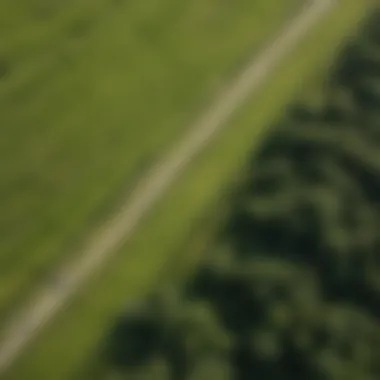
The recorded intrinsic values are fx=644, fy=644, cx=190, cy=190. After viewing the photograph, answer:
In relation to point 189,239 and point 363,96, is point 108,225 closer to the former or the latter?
point 189,239

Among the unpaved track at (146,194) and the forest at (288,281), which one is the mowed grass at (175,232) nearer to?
the unpaved track at (146,194)

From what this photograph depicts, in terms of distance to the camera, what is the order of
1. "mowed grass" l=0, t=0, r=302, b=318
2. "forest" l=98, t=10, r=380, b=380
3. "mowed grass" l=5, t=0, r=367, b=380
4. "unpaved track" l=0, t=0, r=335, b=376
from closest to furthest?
"forest" l=98, t=10, r=380, b=380 < "mowed grass" l=5, t=0, r=367, b=380 < "unpaved track" l=0, t=0, r=335, b=376 < "mowed grass" l=0, t=0, r=302, b=318

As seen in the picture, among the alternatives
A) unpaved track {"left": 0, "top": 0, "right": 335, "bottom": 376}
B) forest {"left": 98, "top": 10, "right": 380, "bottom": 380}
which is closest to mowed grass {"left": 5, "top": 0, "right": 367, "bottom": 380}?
unpaved track {"left": 0, "top": 0, "right": 335, "bottom": 376}

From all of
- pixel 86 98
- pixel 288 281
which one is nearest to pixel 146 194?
pixel 86 98

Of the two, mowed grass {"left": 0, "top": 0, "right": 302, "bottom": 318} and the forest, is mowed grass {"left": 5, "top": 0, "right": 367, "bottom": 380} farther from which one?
mowed grass {"left": 0, "top": 0, "right": 302, "bottom": 318}

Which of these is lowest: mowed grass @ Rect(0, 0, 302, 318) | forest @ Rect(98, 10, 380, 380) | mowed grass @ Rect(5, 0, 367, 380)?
forest @ Rect(98, 10, 380, 380)

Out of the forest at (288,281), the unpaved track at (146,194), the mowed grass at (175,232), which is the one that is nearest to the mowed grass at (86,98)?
the unpaved track at (146,194)
